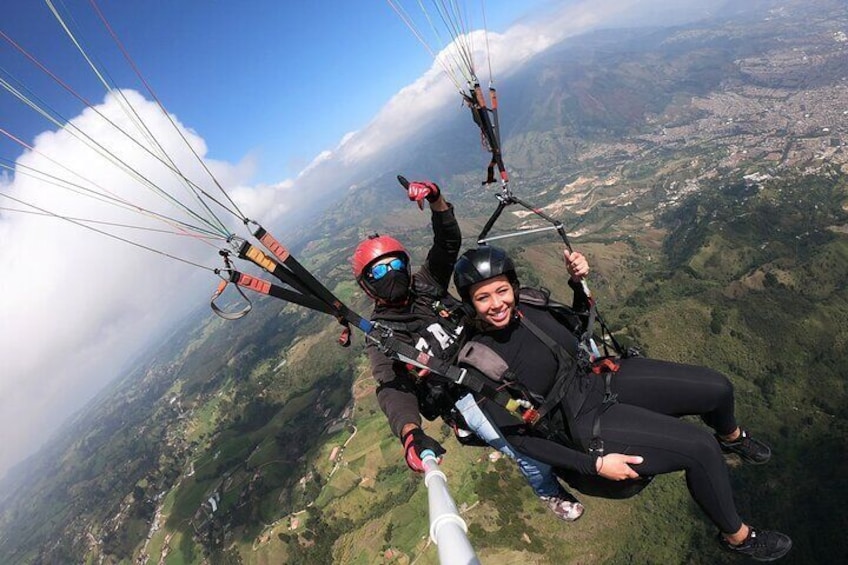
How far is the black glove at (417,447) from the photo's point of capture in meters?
3.71

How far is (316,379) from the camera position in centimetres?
14038

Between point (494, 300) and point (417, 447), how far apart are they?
159 cm

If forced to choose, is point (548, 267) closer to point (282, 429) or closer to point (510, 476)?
point (510, 476)

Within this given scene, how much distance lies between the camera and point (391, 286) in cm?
532

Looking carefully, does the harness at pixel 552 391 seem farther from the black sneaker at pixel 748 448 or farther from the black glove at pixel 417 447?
the black sneaker at pixel 748 448

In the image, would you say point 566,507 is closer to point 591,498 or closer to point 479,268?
point 479,268

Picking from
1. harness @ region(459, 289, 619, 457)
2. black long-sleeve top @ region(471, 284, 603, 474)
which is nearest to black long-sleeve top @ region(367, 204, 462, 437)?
black long-sleeve top @ region(471, 284, 603, 474)

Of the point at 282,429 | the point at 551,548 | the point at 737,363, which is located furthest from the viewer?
the point at 282,429

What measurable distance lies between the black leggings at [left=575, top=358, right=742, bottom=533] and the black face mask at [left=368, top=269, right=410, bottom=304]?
2526 mm

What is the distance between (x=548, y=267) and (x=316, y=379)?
83.7 metres

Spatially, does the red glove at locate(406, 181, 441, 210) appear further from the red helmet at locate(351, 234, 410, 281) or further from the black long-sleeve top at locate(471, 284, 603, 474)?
the black long-sleeve top at locate(471, 284, 603, 474)

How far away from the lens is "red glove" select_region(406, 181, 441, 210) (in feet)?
16.7

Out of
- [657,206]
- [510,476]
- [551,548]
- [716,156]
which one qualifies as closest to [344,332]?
[551,548]

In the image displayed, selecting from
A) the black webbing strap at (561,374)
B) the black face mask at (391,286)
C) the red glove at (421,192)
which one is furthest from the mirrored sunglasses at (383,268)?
the black webbing strap at (561,374)
